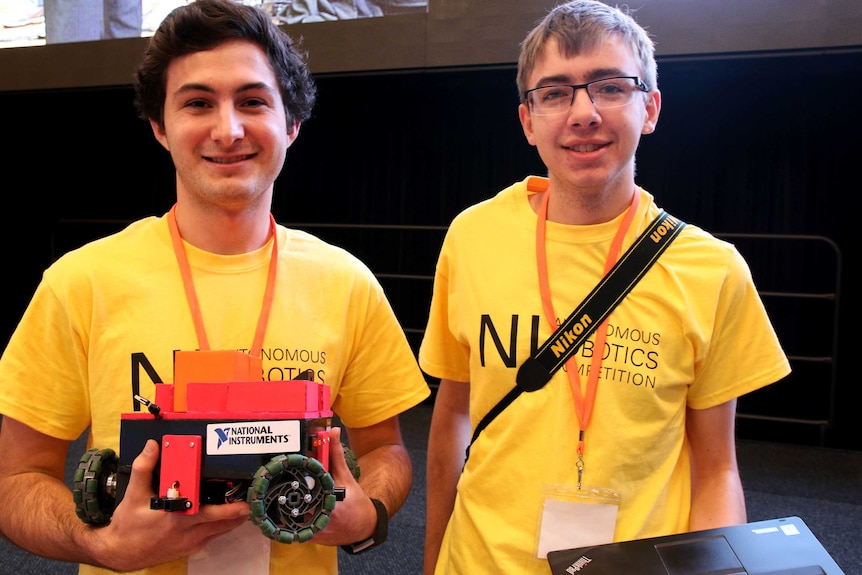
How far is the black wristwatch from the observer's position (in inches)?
47.7

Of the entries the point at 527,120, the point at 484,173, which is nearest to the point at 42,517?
the point at 527,120

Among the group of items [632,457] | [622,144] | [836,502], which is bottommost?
[836,502]

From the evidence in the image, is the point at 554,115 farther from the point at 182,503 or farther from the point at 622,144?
the point at 182,503

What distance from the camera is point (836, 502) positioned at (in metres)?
3.78

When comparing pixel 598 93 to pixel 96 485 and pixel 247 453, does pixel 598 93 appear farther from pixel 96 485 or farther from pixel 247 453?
pixel 96 485

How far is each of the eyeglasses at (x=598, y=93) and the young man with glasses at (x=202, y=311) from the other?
50 cm

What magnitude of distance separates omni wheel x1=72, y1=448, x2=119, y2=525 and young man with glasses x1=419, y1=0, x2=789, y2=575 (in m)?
0.67

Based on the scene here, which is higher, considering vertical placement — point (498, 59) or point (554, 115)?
point (498, 59)

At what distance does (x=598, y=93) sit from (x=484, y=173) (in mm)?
4602

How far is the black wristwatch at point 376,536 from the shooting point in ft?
3.97

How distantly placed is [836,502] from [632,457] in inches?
126

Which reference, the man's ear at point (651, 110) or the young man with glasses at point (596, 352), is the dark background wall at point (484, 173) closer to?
the man's ear at point (651, 110)

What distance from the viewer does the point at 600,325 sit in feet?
4.34

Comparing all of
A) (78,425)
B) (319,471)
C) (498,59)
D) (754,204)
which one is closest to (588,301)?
(319,471)
